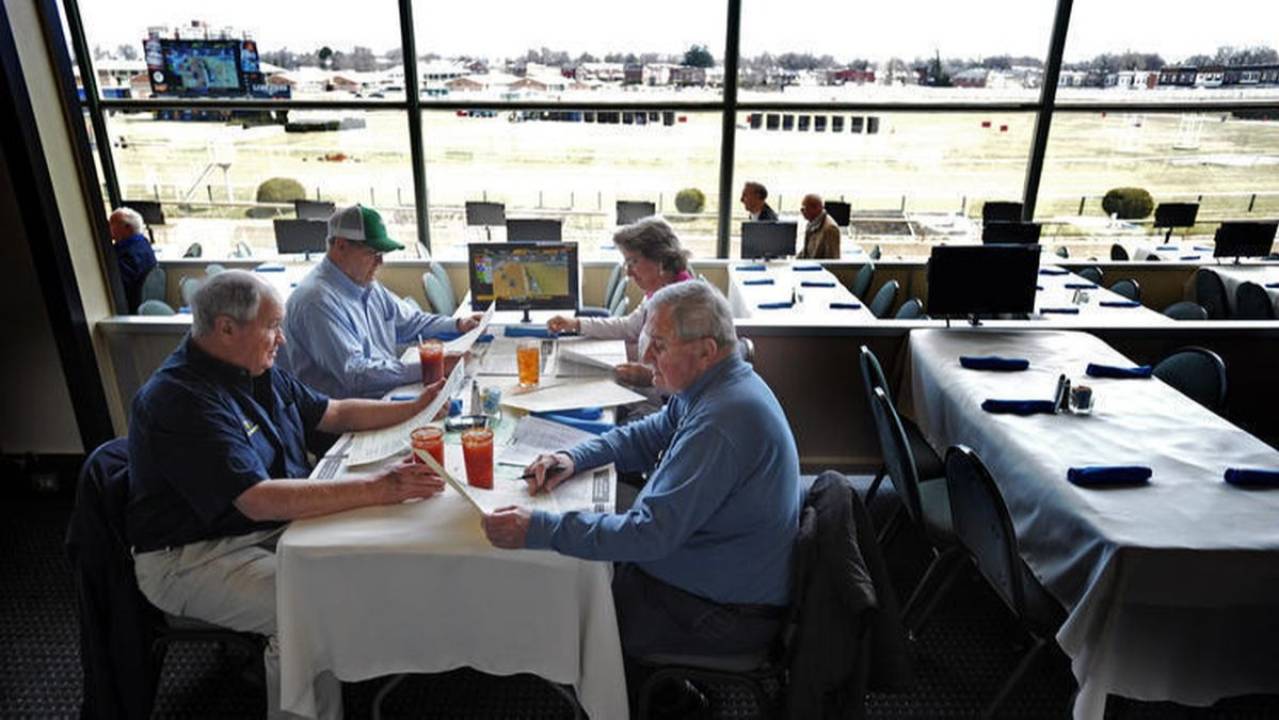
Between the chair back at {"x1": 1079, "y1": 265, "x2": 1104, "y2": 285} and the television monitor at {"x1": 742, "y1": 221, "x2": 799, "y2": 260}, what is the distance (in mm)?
2006

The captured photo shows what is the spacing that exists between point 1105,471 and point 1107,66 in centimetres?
545

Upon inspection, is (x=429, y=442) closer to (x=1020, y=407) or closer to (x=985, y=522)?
(x=985, y=522)

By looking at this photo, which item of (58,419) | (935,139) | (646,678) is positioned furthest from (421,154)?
(935,139)

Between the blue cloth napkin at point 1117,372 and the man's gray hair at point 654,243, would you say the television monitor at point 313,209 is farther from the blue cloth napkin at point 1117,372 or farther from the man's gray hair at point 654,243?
the blue cloth napkin at point 1117,372

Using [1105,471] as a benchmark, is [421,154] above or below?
above

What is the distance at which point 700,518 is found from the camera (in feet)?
5.31

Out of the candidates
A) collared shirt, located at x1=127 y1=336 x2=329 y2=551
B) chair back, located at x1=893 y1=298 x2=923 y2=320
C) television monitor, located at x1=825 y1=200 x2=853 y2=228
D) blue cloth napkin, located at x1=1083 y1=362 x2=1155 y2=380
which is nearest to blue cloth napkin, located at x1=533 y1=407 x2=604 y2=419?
collared shirt, located at x1=127 y1=336 x2=329 y2=551

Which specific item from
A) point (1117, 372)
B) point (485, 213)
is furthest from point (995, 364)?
point (485, 213)

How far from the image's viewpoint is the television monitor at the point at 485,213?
244 inches

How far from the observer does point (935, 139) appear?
9.62 metres

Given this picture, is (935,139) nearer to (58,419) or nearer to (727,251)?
(727,251)

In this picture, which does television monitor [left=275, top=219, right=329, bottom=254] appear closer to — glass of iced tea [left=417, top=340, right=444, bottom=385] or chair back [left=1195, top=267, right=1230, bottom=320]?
glass of iced tea [left=417, top=340, right=444, bottom=385]

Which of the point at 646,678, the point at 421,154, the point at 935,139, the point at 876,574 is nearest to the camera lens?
the point at 876,574

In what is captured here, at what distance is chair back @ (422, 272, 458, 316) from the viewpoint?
440 cm
